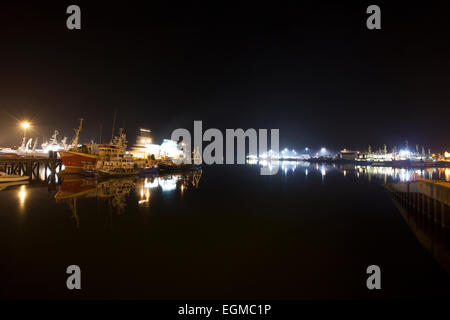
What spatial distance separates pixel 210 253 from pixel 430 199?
11406mm

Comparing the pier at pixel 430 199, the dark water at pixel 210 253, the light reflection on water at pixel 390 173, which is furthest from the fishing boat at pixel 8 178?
the light reflection on water at pixel 390 173

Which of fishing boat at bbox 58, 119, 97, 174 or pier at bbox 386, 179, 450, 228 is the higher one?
fishing boat at bbox 58, 119, 97, 174

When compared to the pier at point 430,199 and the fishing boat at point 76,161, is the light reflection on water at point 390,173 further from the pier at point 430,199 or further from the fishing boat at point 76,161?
the fishing boat at point 76,161

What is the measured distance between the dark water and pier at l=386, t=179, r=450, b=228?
113 centimetres

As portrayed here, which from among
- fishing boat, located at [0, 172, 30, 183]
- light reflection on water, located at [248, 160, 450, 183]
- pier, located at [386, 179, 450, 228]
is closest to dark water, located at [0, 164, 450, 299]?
pier, located at [386, 179, 450, 228]

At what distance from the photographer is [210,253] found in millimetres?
8641

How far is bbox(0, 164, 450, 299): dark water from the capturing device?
653 cm

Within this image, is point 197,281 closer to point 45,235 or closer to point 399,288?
point 399,288

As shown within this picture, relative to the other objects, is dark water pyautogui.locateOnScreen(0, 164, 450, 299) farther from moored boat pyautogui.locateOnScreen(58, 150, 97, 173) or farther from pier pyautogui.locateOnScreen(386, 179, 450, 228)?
moored boat pyautogui.locateOnScreen(58, 150, 97, 173)

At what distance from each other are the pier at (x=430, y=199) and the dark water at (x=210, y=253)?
44.5 inches

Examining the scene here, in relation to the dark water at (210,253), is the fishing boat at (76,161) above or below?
above

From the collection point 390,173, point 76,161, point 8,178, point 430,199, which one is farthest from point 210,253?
point 390,173

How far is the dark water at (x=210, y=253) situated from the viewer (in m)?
6.53
